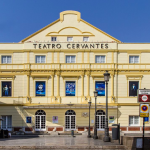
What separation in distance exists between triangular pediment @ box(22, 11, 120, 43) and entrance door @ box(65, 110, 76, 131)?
33.4ft

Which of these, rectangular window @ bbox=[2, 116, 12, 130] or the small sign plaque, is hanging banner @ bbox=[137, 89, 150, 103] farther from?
rectangular window @ bbox=[2, 116, 12, 130]

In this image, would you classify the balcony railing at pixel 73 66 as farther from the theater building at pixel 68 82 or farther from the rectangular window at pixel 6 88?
the rectangular window at pixel 6 88

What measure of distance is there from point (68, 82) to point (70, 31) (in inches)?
290

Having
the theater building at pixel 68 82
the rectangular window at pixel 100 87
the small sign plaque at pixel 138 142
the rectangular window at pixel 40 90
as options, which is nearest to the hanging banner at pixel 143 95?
the small sign plaque at pixel 138 142

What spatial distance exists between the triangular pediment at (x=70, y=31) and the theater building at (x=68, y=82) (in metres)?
0.86

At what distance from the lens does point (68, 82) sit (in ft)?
133

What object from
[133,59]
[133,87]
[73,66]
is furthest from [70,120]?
[133,59]

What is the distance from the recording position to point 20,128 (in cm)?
4000

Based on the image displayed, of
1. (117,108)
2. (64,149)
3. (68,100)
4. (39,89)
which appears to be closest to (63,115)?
(68,100)

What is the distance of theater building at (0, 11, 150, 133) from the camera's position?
4003cm

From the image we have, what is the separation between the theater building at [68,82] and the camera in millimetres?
40031

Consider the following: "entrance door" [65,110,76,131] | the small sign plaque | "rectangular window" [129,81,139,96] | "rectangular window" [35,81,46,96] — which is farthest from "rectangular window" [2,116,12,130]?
the small sign plaque

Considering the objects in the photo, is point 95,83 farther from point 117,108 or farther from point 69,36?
point 69,36

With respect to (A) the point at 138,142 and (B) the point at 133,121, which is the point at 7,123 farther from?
(A) the point at 138,142
